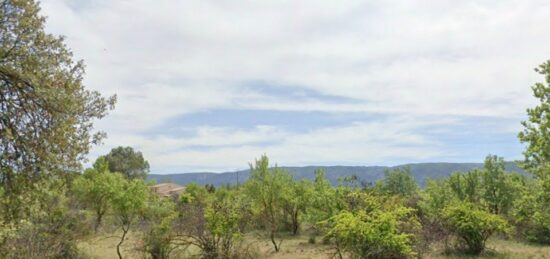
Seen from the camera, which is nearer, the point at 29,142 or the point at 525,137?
the point at 29,142

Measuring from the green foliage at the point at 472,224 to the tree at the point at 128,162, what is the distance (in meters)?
62.1

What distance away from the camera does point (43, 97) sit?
27.1ft

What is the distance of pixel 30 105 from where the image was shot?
8.84m

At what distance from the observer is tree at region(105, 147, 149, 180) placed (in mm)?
74938

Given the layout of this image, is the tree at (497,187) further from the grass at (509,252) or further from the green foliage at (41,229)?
the green foliage at (41,229)

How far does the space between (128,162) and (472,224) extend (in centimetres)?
6604

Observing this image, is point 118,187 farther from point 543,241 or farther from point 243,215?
point 543,241

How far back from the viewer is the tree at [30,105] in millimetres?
8438

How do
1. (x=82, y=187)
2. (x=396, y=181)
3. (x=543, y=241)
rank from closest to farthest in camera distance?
1. (x=543, y=241)
2. (x=82, y=187)
3. (x=396, y=181)

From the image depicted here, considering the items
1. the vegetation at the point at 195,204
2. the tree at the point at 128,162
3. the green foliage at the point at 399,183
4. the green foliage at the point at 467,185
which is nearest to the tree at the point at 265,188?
the vegetation at the point at 195,204

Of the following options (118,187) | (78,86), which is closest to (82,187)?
(118,187)

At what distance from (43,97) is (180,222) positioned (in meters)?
12.6

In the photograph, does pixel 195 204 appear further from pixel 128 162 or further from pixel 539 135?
pixel 128 162

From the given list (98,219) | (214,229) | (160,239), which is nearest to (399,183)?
(214,229)
